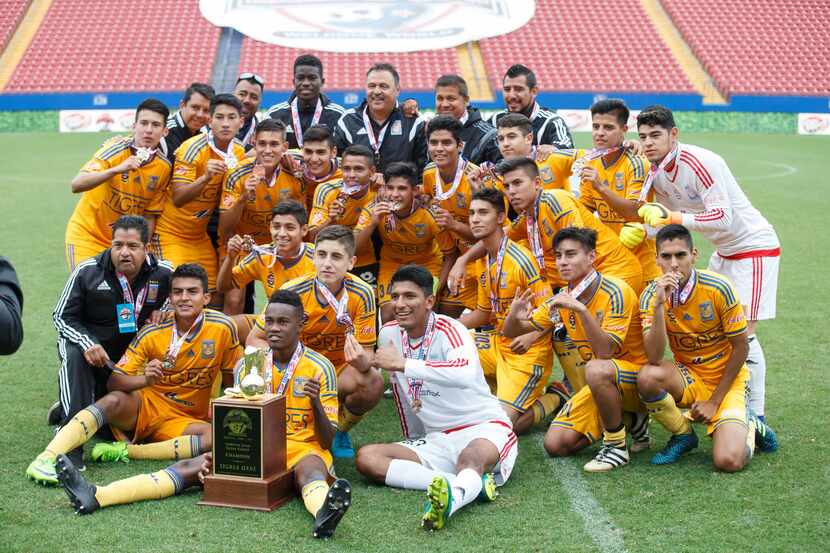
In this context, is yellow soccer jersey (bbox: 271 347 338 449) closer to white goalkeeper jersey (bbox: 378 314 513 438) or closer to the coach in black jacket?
white goalkeeper jersey (bbox: 378 314 513 438)

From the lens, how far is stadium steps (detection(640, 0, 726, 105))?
30109 millimetres

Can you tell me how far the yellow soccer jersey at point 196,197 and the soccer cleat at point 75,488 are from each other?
2.71 meters

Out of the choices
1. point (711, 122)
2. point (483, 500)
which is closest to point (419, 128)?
point (483, 500)

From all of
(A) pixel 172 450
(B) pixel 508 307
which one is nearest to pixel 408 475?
(A) pixel 172 450

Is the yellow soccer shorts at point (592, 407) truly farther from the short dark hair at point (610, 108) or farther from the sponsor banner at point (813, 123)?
the sponsor banner at point (813, 123)

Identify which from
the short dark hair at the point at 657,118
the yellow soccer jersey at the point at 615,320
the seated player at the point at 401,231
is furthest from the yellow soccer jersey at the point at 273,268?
the short dark hair at the point at 657,118

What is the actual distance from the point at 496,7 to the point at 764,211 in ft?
71.4

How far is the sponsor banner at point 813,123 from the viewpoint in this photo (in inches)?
1077

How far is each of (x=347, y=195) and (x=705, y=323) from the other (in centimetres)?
245

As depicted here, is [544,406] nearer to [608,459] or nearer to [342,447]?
[608,459]

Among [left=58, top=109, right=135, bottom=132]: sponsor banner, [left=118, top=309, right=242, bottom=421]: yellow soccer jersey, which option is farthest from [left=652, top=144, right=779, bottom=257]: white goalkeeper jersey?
[left=58, top=109, right=135, bottom=132]: sponsor banner

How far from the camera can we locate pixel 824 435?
5.28 metres

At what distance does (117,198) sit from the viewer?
6.37 metres

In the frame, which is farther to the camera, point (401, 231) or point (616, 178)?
point (401, 231)
